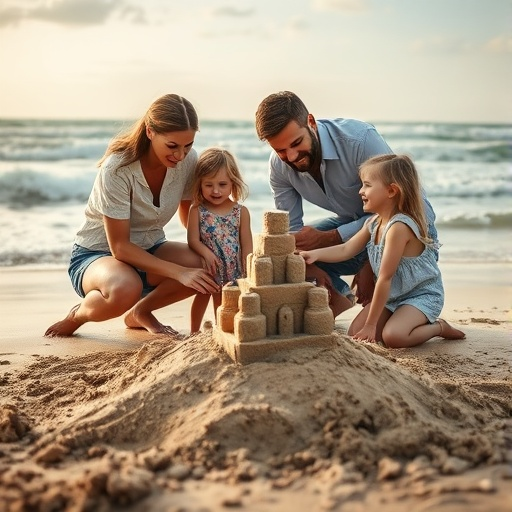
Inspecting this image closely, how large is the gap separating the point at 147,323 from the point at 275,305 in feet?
6.50

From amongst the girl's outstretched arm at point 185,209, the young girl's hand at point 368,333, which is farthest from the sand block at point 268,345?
the girl's outstretched arm at point 185,209

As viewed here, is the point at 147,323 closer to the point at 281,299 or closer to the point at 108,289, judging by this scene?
the point at 108,289

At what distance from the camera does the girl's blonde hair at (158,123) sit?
15.0 feet

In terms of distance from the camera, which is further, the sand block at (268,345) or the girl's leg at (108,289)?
the girl's leg at (108,289)

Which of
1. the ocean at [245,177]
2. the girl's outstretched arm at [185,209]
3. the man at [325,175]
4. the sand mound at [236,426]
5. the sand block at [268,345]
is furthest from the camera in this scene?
the ocean at [245,177]

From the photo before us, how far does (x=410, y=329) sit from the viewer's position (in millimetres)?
4801

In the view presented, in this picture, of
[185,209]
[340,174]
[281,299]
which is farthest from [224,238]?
[281,299]

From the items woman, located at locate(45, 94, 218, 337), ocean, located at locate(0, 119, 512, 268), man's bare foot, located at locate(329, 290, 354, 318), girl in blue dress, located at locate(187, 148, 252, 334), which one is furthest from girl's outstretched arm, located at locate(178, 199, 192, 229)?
man's bare foot, located at locate(329, 290, 354, 318)

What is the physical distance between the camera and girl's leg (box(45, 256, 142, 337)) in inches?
192

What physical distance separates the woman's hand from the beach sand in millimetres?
724

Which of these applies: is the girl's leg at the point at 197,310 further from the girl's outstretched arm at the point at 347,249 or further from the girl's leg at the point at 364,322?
the girl's leg at the point at 364,322

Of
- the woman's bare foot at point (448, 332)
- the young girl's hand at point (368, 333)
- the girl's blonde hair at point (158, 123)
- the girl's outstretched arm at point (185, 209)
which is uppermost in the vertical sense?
the girl's blonde hair at point (158, 123)

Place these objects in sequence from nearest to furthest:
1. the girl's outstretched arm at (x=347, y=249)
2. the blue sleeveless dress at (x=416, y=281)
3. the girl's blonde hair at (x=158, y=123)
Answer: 1. the girl's blonde hair at (x=158, y=123)
2. the blue sleeveless dress at (x=416, y=281)
3. the girl's outstretched arm at (x=347, y=249)

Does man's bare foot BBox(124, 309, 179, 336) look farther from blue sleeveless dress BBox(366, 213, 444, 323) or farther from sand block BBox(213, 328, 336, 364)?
sand block BBox(213, 328, 336, 364)
